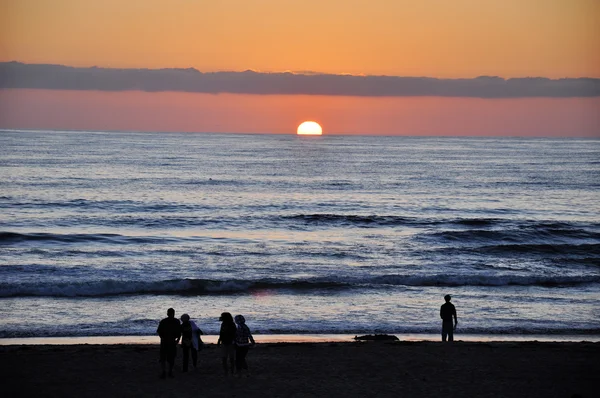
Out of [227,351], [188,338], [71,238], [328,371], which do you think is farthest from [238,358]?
[71,238]

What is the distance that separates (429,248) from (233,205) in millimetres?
21640

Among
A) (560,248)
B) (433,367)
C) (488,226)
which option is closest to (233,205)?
(488,226)

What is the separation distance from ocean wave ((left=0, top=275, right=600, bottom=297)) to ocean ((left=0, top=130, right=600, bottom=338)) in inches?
3.8

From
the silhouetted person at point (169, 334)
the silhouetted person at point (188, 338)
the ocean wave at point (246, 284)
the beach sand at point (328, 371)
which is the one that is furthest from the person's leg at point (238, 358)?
the ocean wave at point (246, 284)

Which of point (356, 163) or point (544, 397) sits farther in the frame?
point (356, 163)

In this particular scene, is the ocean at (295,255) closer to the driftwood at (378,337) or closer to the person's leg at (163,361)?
the driftwood at (378,337)

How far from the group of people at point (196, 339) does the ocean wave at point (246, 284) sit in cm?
1209

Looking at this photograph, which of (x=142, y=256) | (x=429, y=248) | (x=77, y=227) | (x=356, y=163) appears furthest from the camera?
(x=356, y=163)

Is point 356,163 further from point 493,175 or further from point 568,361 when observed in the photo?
point 568,361

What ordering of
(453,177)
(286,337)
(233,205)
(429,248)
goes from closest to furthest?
(286,337) < (429,248) < (233,205) < (453,177)

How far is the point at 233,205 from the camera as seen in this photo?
57.1 m

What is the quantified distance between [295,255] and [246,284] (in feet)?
25.2

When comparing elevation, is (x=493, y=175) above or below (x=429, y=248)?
above

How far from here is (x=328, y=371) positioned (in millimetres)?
16578
